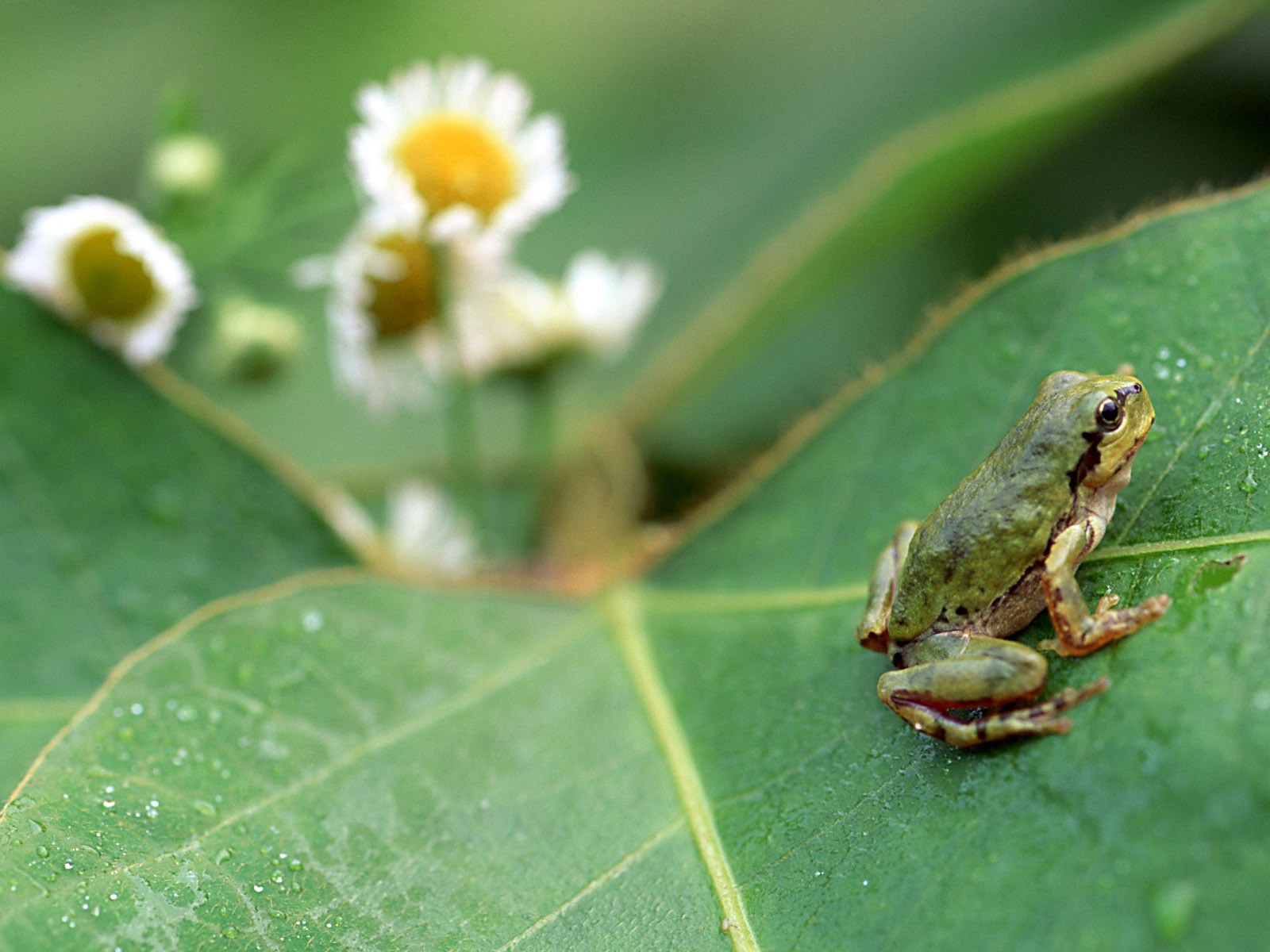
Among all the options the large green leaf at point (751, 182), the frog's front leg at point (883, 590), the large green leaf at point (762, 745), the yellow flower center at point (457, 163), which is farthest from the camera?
the large green leaf at point (751, 182)

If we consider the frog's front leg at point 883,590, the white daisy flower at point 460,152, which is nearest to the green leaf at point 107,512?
the white daisy flower at point 460,152

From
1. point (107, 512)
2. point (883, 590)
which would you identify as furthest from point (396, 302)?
point (883, 590)

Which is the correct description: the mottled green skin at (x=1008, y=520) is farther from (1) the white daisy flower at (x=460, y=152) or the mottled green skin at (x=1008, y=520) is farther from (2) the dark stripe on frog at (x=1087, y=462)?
(1) the white daisy flower at (x=460, y=152)

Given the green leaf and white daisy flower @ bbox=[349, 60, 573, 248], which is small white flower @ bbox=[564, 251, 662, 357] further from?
the green leaf

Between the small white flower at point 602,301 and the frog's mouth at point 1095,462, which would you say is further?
the small white flower at point 602,301

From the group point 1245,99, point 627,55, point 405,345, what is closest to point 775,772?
point 405,345

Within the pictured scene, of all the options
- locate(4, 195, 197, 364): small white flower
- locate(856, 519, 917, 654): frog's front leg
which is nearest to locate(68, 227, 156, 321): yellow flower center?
locate(4, 195, 197, 364): small white flower

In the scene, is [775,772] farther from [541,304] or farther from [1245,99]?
[1245,99]
